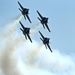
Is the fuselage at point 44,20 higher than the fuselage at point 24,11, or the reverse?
the fuselage at point 24,11

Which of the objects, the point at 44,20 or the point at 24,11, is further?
the point at 44,20

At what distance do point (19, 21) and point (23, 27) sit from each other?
4.15m

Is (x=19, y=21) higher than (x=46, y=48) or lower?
higher

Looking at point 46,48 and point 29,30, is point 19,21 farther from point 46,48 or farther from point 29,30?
point 46,48

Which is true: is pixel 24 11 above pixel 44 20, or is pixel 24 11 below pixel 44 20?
above

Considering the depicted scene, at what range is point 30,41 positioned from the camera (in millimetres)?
197500

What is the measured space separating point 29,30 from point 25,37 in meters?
5.54

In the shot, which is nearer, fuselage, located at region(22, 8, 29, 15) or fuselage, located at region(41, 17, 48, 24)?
fuselage, located at region(22, 8, 29, 15)

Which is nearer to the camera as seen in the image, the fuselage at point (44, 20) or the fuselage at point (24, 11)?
the fuselage at point (24, 11)

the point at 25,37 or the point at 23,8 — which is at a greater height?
the point at 23,8

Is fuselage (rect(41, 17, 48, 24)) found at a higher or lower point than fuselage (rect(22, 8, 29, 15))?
lower

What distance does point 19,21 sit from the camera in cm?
19862

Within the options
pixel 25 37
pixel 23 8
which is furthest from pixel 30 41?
pixel 23 8

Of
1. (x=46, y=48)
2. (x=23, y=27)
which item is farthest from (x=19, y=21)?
(x=46, y=48)
